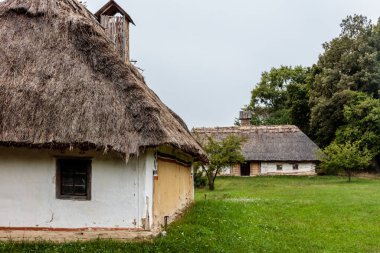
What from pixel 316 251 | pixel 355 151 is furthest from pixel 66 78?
pixel 355 151

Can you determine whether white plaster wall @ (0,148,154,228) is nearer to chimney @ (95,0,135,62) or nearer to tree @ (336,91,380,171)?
chimney @ (95,0,135,62)

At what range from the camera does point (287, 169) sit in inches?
1505

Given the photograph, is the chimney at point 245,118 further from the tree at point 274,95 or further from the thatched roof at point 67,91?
the thatched roof at point 67,91

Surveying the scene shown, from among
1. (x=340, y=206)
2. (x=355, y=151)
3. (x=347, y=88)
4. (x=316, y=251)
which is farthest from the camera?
(x=347, y=88)

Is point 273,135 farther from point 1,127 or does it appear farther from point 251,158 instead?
point 1,127

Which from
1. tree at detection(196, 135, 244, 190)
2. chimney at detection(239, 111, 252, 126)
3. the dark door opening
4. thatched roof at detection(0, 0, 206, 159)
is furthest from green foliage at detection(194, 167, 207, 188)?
thatched roof at detection(0, 0, 206, 159)

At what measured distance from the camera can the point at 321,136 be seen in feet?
138

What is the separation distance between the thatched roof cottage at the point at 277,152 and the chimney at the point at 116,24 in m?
23.1

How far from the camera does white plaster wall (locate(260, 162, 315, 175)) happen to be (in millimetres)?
37938

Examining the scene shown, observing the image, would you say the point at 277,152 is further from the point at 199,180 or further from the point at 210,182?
the point at 210,182

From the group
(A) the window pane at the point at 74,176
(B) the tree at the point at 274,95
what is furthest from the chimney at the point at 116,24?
(B) the tree at the point at 274,95

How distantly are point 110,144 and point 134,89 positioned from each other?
1472 millimetres

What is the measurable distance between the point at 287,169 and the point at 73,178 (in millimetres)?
30407

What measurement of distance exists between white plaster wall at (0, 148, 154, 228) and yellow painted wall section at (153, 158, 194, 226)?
2.54 ft
